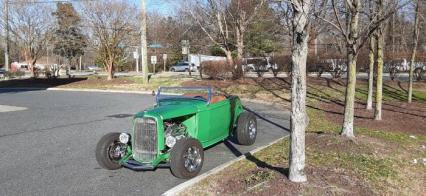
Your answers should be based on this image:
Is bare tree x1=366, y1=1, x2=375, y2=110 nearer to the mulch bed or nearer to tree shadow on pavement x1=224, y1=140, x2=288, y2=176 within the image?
the mulch bed

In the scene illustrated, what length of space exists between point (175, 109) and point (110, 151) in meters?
1.19

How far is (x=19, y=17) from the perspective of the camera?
39.1 meters

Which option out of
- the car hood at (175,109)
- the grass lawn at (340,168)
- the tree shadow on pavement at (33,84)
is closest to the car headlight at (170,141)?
the car hood at (175,109)

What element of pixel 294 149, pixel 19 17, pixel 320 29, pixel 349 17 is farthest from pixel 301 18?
pixel 19 17

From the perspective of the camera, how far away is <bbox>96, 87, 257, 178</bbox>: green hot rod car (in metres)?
6.29

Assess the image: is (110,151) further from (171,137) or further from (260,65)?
(260,65)

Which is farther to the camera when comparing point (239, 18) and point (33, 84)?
point (33, 84)

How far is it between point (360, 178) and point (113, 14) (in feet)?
95.1

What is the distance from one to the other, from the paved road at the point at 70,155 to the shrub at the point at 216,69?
436 inches

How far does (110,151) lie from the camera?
6.80 m

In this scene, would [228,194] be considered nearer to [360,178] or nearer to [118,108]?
[360,178]

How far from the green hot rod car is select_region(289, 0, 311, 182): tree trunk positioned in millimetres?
1511

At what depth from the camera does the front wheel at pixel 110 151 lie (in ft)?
22.0

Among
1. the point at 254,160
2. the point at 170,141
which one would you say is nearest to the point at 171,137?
the point at 170,141
